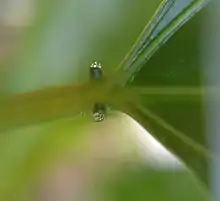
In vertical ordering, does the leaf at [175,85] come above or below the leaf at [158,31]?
below

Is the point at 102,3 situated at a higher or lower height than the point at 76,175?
higher

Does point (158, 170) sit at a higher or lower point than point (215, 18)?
lower

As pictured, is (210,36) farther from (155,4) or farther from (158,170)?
(158,170)

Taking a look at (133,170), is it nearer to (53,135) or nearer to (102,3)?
(53,135)

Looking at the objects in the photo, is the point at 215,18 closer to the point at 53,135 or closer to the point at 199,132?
the point at 199,132

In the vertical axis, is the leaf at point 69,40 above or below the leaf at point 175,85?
above

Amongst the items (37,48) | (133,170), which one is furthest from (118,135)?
(37,48)

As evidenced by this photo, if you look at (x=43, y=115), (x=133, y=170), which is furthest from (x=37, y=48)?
(x=133, y=170)

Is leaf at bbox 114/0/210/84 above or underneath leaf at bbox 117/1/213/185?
above

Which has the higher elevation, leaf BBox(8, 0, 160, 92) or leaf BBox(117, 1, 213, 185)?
leaf BBox(8, 0, 160, 92)
